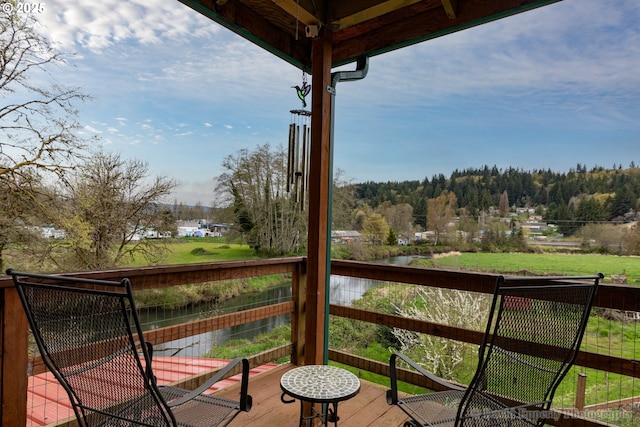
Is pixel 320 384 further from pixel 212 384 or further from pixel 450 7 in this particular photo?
pixel 450 7

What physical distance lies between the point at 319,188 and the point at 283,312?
1.24 m

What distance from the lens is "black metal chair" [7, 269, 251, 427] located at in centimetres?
112

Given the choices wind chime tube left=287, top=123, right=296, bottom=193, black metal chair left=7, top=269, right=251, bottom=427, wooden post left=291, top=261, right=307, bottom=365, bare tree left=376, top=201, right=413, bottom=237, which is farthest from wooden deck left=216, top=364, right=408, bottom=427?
bare tree left=376, top=201, right=413, bottom=237

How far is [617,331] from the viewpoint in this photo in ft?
9.46

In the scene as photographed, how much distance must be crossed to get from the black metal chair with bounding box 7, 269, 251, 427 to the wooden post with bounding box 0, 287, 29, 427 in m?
0.49

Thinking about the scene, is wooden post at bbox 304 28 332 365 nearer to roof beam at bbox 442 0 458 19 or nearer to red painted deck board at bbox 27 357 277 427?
roof beam at bbox 442 0 458 19

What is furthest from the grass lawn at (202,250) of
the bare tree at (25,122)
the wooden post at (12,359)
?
the wooden post at (12,359)

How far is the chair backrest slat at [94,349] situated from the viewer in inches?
44.1

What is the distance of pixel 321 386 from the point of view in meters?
1.66

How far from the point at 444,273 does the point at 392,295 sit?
3.17 meters

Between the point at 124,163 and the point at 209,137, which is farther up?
the point at 209,137

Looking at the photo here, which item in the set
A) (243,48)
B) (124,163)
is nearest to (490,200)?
(243,48)

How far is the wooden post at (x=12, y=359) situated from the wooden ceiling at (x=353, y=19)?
5.51 ft

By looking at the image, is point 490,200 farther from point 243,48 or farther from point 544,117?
point 243,48
